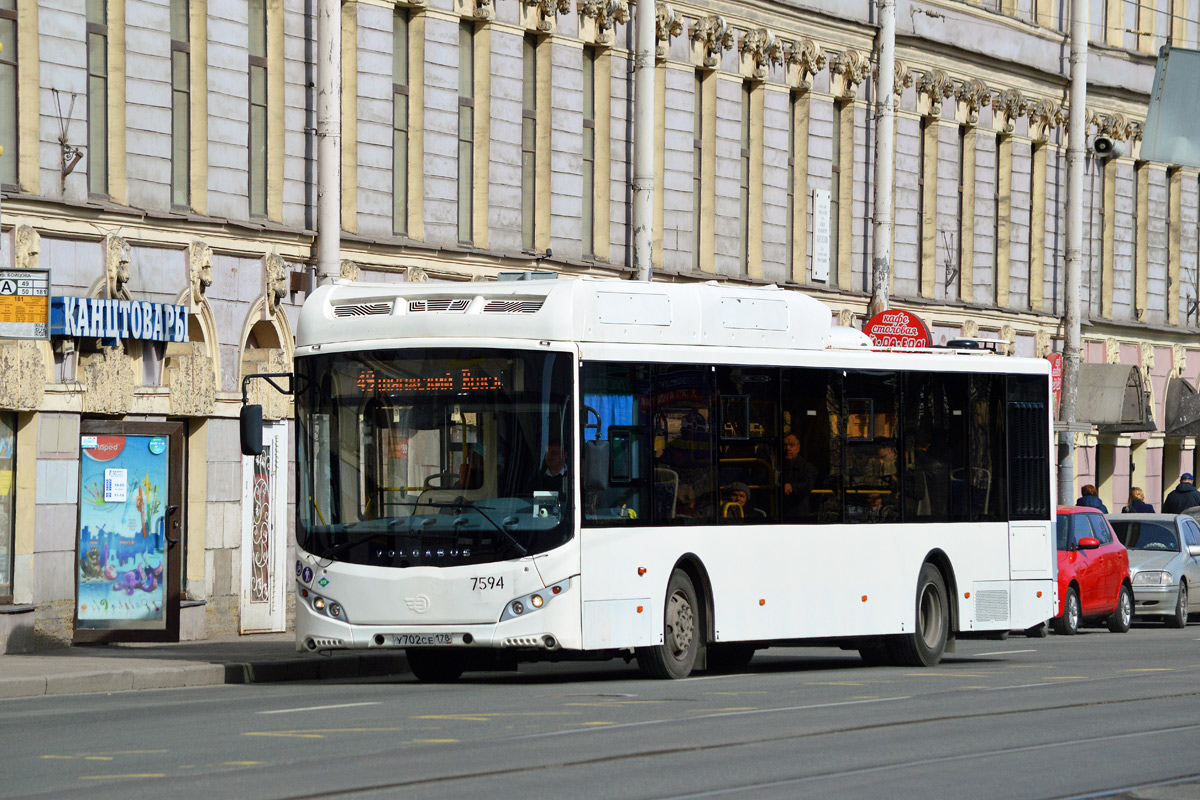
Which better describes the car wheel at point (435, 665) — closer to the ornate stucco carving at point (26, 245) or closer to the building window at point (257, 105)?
the ornate stucco carving at point (26, 245)

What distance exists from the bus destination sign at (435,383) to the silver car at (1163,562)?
1714 centimetres

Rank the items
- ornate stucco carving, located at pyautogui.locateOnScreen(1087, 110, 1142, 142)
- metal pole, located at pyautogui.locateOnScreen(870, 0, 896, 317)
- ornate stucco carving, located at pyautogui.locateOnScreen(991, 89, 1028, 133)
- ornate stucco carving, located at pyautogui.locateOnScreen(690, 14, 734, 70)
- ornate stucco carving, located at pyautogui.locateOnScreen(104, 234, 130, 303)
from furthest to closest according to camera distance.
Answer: ornate stucco carving, located at pyautogui.locateOnScreen(1087, 110, 1142, 142) → ornate stucco carving, located at pyautogui.locateOnScreen(991, 89, 1028, 133) → metal pole, located at pyautogui.locateOnScreen(870, 0, 896, 317) → ornate stucco carving, located at pyautogui.locateOnScreen(690, 14, 734, 70) → ornate stucco carving, located at pyautogui.locateOnScreen(104, 234, 130, 303)

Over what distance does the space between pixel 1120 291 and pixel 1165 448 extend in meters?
3.91

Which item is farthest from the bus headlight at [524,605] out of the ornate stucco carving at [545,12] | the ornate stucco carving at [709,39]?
the ornate stucco carving at [709,39]

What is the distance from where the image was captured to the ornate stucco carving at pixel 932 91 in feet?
137

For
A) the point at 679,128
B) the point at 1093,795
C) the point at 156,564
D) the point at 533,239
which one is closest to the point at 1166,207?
the point at 679,128

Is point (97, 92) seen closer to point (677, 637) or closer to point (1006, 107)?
point (677, 637)

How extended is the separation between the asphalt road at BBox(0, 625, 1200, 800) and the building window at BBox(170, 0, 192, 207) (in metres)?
8.23

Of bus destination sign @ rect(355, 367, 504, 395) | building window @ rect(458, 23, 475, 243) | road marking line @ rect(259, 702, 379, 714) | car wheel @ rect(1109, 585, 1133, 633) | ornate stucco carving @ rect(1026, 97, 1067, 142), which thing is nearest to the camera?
road marking line @ rect(259, 702, 379, 714)

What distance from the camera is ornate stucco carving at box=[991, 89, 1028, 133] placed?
44219 mm

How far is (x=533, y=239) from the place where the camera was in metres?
32.1

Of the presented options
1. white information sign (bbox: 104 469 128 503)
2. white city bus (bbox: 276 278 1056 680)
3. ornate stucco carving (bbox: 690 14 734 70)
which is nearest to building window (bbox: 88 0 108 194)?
white information sign (bbox: 104 469 128 503)

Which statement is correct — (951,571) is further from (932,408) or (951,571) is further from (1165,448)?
(1165,448)

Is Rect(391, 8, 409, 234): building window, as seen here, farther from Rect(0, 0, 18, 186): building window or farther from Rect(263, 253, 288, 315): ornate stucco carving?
Rect(0, 0, 18, 186): building window
